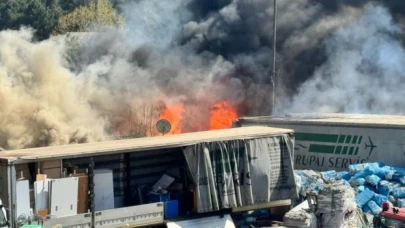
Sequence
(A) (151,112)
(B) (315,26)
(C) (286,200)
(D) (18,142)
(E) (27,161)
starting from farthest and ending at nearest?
(B) (315,26) < (A) (151,112) < (D) (18,142) < (C) (286,200) < (E) (27,161)

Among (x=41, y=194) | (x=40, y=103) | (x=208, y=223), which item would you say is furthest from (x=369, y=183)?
(x=40, y=103)

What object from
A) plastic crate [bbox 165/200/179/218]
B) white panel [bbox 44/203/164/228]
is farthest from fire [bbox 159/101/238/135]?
white panel [bbox 44/203/164/228]

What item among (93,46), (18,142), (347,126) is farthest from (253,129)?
(93,46)

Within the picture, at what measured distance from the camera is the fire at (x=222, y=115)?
4443 centimetres

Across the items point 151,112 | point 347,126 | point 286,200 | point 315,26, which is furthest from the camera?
point 315,26

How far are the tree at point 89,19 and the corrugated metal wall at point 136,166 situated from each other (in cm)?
4038

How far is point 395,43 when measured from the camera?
45.0 m

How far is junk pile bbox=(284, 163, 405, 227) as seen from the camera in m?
19.3

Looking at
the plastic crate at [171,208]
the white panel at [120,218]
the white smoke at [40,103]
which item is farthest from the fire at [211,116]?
the white panel at [120,218]

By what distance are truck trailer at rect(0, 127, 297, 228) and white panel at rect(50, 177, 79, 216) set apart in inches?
1.0

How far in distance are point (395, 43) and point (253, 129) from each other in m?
25.7

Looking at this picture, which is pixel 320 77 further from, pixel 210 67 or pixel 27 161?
pixel 27 161

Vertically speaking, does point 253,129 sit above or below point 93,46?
below

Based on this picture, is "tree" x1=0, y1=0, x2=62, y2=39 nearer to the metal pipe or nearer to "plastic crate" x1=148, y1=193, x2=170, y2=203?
"plastic crate" x1=148, y1=193, x2=170, y2=203
